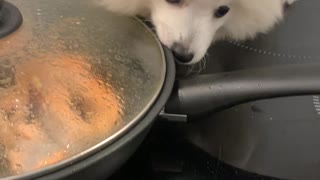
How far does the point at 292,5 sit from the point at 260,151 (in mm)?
466

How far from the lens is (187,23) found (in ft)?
3.05

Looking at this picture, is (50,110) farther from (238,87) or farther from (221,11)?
(221,11)

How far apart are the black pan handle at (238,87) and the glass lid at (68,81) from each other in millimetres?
42

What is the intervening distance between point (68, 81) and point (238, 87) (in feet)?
0.63

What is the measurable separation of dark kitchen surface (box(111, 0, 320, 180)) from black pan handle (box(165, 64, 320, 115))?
0.21ft

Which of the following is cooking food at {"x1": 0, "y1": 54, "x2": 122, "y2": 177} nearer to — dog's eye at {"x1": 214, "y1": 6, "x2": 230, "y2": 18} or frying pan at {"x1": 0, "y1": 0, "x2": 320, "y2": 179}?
frying pan at {"x1": 0, "y1": 0, "x2": 320, "y2": 179}

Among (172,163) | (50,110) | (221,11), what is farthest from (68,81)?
(221,11)

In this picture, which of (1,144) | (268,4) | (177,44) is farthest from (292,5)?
(1,144)

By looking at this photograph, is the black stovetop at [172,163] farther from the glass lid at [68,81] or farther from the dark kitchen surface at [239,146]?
the glass lid at [68,81]

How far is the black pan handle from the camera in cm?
69

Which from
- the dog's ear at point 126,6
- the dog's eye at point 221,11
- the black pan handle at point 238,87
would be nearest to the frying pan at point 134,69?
the black pan handle at point 238,87

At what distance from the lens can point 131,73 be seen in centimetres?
70

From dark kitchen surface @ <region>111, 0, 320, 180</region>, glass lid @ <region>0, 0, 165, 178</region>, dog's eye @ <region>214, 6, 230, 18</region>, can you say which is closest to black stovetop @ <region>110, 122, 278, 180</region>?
dark kitchen surface @ <region>111, 0, 320, 180</region>

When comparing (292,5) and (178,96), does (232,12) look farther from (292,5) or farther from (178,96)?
(178,96)
